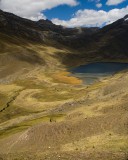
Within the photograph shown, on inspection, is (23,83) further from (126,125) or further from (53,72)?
(126,125)

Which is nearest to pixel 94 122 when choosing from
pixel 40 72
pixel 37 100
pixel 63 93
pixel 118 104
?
pixel 118 104

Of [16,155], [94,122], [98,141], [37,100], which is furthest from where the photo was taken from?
[37,100]

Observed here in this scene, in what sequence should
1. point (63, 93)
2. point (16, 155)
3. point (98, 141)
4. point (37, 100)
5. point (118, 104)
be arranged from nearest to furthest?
point (16, 155) → point (98, 141) → point (118, 104) → point (37, 100) → point (63, 93)

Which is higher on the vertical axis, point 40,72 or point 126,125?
point 126,125

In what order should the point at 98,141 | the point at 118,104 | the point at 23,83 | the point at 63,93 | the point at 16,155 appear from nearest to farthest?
the point at 16,155 < the point at 98,141 < the point at 118,104 < the point at 63,93 < the point at 23,83

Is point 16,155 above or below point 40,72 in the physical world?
above

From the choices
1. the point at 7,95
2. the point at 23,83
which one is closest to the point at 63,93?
the point at 7,95

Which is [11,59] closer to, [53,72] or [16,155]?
[53,72]

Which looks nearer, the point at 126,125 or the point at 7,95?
the point at 126,125

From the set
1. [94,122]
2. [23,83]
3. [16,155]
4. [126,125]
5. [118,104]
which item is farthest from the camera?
[23,83]
